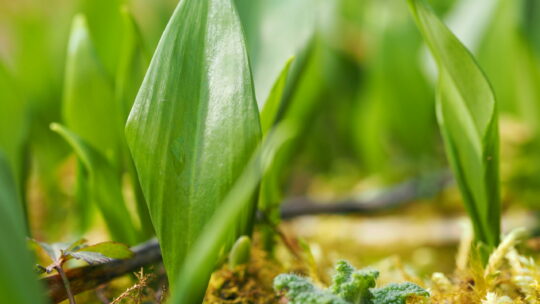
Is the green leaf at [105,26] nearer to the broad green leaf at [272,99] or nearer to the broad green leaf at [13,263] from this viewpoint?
the broad green leaf at [272,99]

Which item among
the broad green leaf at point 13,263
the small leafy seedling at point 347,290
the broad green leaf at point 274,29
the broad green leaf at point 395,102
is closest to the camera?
the broad green leaf at point 13,263

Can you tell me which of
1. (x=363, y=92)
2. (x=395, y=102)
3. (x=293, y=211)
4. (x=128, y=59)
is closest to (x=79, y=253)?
(x=128, y=59)

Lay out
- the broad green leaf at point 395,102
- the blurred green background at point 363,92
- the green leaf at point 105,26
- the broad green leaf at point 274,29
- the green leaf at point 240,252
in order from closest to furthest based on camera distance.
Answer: the green leaf at point 240,252 → the broad green leaf at point 274,29 → the green leaf at point 105,26 → the blurred green background at point 363,92 → the broad green leaf at point 395,102

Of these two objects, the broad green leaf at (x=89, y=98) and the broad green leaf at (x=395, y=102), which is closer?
the broad green leaf at (x=89, y=98)

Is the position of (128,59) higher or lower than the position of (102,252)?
higher

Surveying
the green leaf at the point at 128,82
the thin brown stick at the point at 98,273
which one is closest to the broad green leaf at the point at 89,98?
the green leaf at the point at 128,82

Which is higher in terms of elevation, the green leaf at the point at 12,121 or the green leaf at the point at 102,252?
the green leaf at the point at 12,121

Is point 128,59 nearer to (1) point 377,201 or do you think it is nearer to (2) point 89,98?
(2) point 89,98
